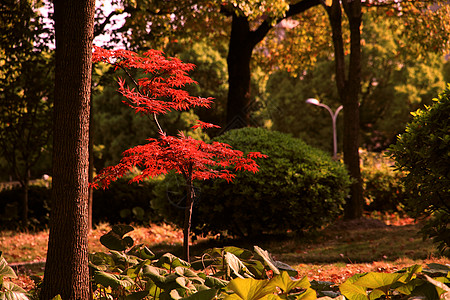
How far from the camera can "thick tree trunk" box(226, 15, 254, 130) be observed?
36.2 feet

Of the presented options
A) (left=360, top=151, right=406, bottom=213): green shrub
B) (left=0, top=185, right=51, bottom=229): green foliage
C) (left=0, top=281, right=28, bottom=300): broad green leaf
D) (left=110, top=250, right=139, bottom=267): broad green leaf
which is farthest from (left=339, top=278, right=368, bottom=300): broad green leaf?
(left=360, top=151, right=406, bottom=213): green shrub

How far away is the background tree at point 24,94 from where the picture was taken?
32.1ft

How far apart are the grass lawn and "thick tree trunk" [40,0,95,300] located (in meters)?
2.52

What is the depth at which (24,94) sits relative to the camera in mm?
10492

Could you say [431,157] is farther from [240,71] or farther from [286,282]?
[240,71]

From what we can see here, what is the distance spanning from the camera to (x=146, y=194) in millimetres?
11883

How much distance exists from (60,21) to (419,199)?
4.00m

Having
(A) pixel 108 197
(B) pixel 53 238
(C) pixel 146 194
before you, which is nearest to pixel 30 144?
(A) pixel 108 197

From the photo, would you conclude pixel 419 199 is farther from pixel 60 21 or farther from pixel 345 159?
pixel 345 159

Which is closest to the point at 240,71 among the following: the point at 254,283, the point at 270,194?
the point at 270,194

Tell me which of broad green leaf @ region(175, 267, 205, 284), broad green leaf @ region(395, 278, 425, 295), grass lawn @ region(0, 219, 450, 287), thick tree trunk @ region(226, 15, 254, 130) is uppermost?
thick tree trunk @ region(226, 15, 254, 130)

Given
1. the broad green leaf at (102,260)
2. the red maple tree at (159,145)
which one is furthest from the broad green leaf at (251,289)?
the red maple tree at (159,145)

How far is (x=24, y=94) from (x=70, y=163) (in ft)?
26.1

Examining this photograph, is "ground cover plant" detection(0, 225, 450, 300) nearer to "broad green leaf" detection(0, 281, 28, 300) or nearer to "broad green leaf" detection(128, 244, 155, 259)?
"broad green leaf" detection(0, 281, 28, 300)
